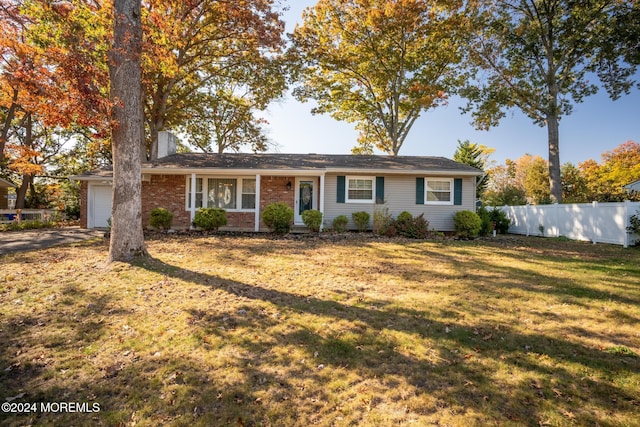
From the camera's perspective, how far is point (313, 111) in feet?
74.7

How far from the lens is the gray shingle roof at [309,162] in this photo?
527 inches

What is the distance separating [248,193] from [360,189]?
17.3ft

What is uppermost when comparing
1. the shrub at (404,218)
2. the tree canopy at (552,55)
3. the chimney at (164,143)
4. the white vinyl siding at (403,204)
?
the tree canopy at (552,55)

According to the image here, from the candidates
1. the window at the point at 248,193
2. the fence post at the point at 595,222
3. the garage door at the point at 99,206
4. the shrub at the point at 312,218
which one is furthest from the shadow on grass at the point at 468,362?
the garage door at the point at 99,206

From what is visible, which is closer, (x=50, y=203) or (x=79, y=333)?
(x=79, y=333)

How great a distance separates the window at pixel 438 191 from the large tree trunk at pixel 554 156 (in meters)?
7.59

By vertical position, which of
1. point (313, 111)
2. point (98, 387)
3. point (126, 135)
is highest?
point (313, 111)

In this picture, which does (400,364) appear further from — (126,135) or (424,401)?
(126,135)

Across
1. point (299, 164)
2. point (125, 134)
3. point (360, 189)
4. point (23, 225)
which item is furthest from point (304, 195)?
point (23, 225)

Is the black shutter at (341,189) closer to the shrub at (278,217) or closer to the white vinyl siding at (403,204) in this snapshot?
the white vinyl siding at (403,204)

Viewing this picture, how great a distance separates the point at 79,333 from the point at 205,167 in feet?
34.3

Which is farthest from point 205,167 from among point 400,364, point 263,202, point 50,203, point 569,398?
point 50,203

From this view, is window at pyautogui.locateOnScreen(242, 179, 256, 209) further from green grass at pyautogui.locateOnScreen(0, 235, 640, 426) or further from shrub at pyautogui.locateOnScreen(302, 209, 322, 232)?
green grass at pyautogui.locateOnScreen(0, 235, 640, 426)

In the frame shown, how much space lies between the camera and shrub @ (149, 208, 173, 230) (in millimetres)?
12469
